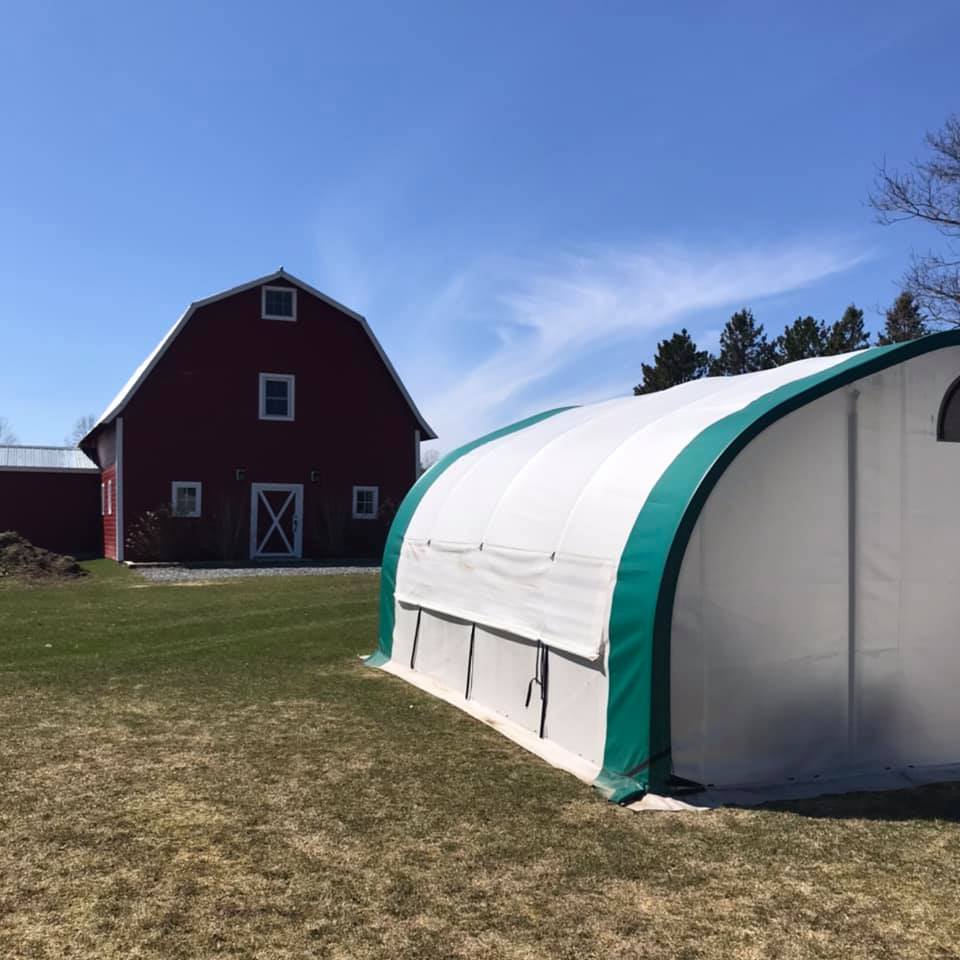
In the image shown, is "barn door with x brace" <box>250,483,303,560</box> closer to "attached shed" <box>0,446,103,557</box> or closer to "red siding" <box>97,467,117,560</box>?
"red siding" <box>97,467,117,560</box>

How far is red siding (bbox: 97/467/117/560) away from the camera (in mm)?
25234

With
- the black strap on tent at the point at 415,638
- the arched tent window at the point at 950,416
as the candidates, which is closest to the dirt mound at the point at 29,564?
the black strap on tent at the point at 415,638

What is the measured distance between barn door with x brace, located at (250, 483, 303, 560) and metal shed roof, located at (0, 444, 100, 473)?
7.15 meters

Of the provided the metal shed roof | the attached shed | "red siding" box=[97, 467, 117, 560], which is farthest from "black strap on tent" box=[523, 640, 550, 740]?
the metal shed roof

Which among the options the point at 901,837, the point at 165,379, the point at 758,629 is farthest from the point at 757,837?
the point at 165,379

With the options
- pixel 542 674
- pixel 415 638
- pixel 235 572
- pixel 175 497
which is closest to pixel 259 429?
pixel 175 497

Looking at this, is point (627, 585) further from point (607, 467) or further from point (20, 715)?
point (20, 715)

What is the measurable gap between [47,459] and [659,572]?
31.1m

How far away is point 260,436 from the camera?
25.5 m

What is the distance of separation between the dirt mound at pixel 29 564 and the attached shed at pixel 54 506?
6.10 meters

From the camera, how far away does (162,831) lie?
16.3 feet

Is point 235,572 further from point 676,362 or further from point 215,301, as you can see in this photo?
point 676,362

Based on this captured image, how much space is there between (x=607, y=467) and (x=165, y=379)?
65.9 ft

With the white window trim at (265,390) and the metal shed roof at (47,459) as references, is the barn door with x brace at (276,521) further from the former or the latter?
the metal shed roof at (47,459)
